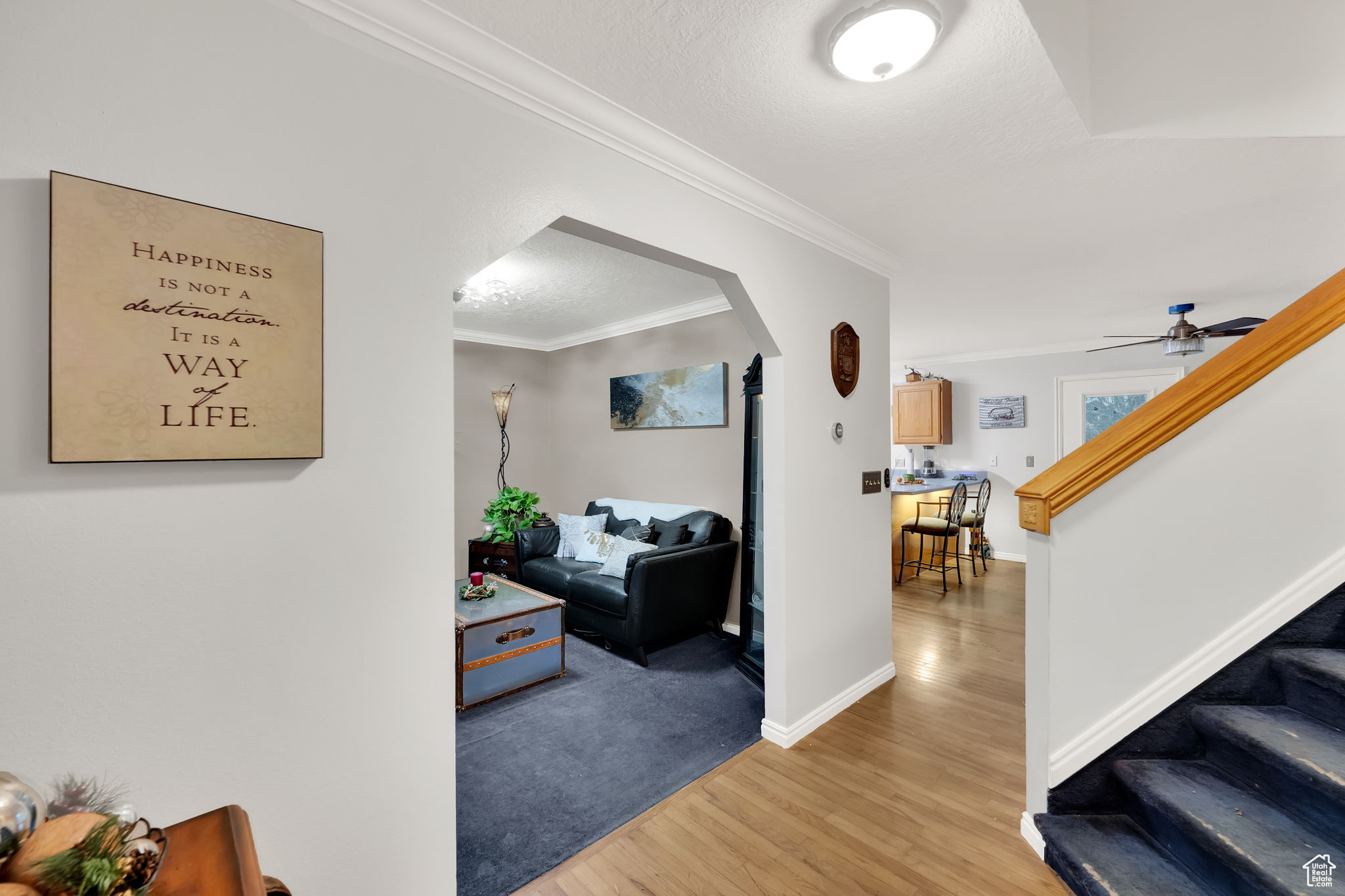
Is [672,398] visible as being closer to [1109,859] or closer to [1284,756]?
[1109,859]

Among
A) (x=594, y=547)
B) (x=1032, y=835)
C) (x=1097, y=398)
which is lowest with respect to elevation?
(x=1032, y=835)

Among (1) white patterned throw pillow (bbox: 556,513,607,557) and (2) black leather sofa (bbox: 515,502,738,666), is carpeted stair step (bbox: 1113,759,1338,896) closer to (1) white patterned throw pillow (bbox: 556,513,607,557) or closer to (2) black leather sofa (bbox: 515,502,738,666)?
(2) black leather sofa (bbox: 515,502,738,666)

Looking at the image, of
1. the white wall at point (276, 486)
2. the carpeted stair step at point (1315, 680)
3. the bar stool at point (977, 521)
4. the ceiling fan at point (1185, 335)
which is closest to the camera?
the white wall at point (276, 486)

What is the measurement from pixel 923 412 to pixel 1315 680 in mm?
5531

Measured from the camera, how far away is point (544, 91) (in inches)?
61.5

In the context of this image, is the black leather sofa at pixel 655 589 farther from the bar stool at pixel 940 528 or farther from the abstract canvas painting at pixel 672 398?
the bar stool at pixel 940 528

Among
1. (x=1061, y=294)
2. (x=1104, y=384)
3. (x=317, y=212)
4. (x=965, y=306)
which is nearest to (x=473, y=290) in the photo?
(x=317, y=212)

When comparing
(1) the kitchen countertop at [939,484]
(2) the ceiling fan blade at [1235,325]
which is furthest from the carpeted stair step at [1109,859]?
(2) the ceiling fan blade at [1235,325]

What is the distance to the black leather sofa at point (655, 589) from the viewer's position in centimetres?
338

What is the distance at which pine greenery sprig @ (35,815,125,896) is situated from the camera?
1.93 ft

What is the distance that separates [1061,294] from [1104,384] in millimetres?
2448

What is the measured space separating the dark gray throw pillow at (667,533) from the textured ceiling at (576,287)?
5.38ft

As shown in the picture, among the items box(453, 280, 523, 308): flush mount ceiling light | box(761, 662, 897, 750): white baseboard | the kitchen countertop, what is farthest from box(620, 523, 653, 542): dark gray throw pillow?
the kitchen countertop

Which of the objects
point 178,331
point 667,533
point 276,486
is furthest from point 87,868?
point 667,533
